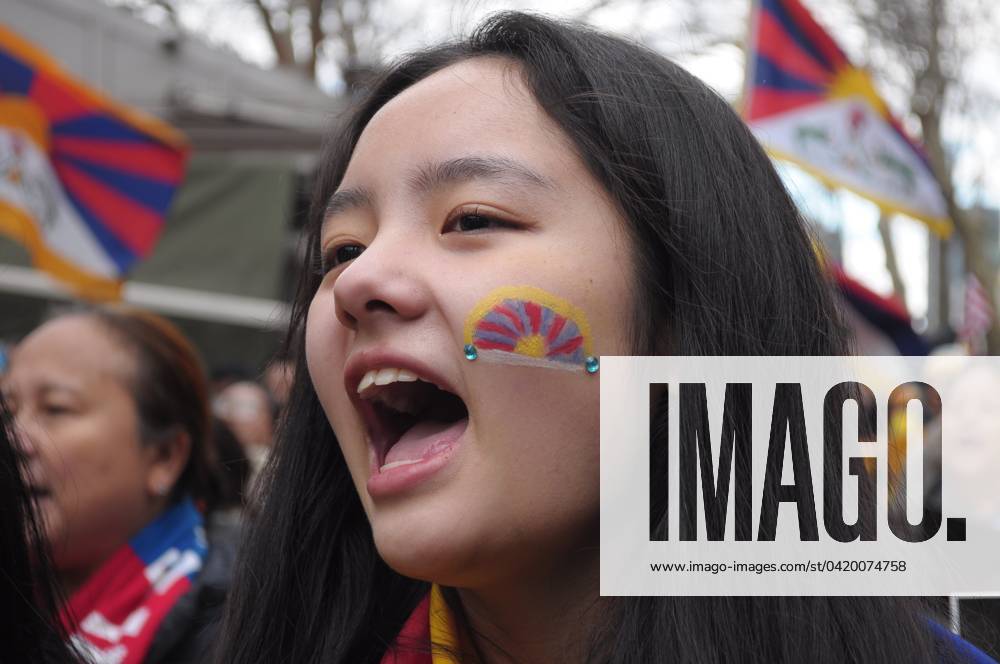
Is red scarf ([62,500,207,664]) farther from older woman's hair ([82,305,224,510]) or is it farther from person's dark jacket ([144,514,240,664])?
older woman's hair ([82,305,224,510])

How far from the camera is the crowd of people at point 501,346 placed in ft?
4.18

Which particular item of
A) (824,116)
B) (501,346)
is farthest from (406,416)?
(824,116)

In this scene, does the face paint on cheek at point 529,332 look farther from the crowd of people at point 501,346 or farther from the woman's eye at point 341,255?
the woman's eye at point 341,255

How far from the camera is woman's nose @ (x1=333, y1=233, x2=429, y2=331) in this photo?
4.23 feet

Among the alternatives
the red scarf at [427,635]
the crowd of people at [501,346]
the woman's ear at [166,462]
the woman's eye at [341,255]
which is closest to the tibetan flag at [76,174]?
the woman's ear at [166,462]

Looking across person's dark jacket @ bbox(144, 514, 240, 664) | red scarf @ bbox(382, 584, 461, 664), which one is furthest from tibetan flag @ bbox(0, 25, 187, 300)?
red scarf @ bbox(382, 584, 461, 664)

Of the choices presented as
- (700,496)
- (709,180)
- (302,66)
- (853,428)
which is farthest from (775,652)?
(302,66)

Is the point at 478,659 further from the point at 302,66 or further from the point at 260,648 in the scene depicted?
the point at 302,66

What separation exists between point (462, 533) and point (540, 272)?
1.04 feet

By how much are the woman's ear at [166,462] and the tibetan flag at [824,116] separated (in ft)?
9.15

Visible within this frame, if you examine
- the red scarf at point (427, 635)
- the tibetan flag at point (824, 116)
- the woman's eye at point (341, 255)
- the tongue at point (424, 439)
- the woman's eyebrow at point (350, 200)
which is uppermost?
the tibetan flag at point (824, 116)

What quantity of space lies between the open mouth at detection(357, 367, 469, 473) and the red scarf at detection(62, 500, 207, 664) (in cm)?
147

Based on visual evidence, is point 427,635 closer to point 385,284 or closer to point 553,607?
point 553,607

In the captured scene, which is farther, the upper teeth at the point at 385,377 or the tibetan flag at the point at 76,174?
the tibetan flag at the point at 76,174
